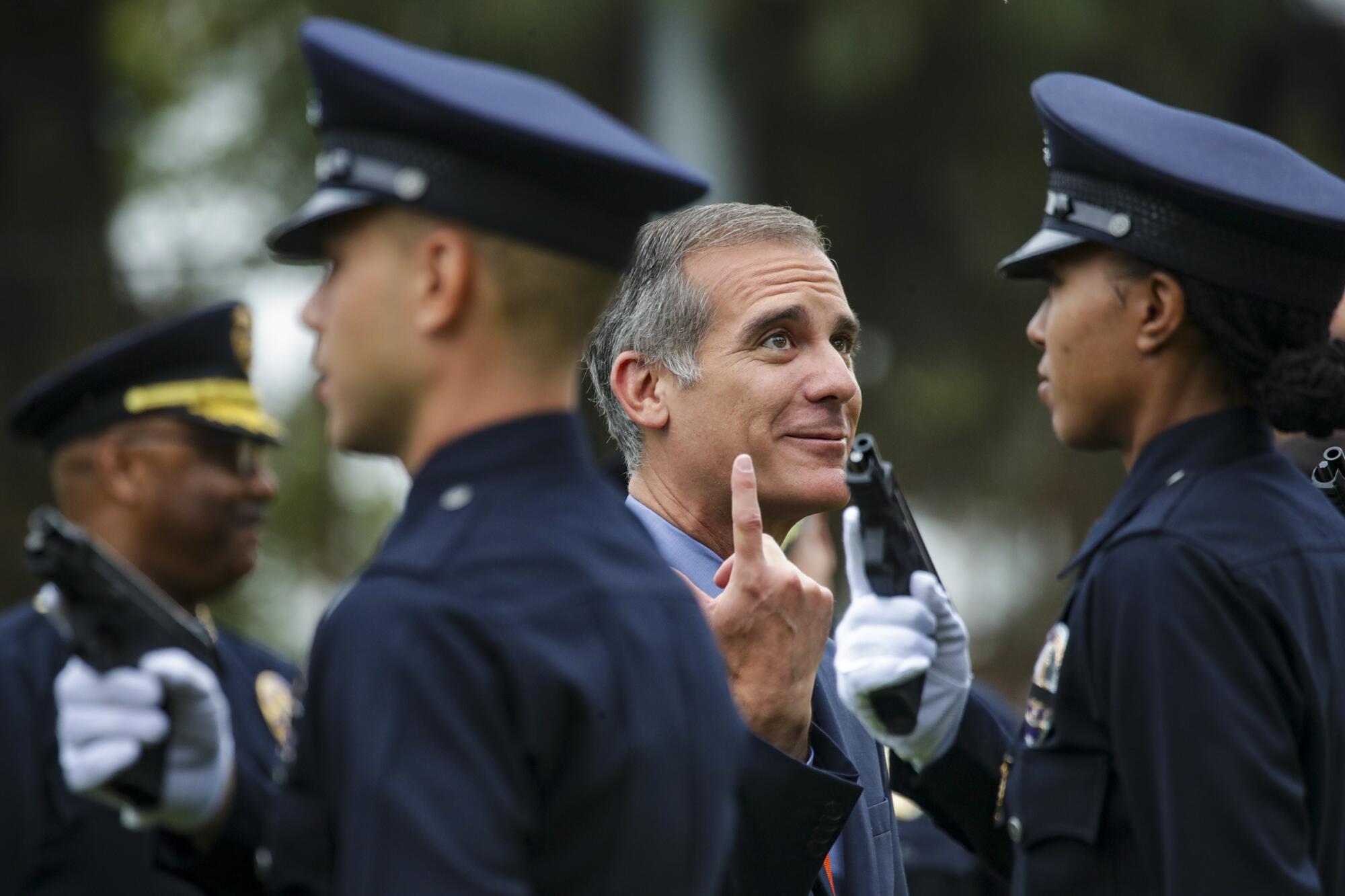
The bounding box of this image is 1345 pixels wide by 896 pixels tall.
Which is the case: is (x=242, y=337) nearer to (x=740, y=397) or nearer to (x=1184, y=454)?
(x=740, y=397)

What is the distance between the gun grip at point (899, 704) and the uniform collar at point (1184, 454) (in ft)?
1.23

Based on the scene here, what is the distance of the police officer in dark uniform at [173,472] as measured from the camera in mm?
4785

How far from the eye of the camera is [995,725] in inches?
141

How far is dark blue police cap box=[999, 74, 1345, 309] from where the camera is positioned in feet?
9.62

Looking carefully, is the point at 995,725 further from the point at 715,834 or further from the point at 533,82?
the point at 533,82

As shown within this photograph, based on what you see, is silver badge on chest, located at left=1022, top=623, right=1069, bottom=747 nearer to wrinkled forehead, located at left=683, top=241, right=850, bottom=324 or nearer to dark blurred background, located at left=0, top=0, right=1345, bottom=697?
wrinkled forehead, located at left=683, top=241, right=850, bottom=324

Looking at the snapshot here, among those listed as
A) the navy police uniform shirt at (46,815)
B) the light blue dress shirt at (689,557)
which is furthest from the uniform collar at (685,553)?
the navy police uniform shirt at (46,815)

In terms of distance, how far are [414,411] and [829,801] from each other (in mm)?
1034

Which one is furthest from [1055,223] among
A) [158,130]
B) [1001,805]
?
[158,130]

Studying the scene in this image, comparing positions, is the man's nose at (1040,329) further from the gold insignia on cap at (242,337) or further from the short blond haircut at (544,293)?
the gold insignia on cap at (242,337)

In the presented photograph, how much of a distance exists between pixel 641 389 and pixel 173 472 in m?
2.29

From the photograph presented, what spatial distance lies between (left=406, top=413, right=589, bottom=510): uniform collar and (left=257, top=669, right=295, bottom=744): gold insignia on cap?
2939mm

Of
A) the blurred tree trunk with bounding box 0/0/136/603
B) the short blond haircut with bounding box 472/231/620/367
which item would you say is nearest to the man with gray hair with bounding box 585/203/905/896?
the short blond haircut with bounding box 472/231/620/367

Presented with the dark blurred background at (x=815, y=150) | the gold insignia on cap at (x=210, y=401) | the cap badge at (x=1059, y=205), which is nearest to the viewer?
the cap badge at (x=1059, y=205)
